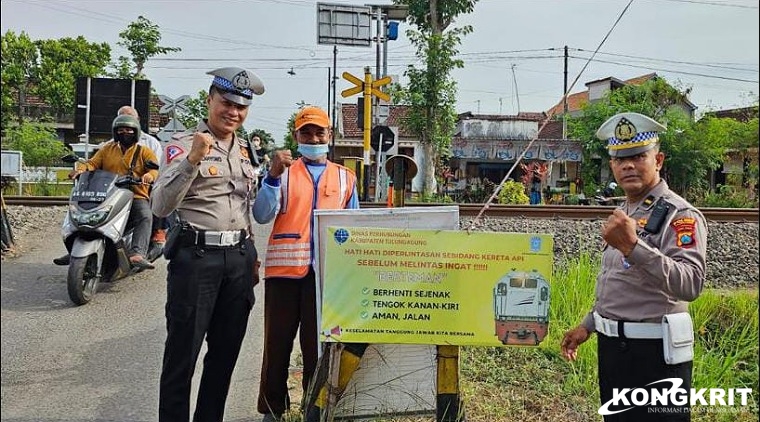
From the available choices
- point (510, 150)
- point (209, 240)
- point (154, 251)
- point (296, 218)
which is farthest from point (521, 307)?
point (510, 150)

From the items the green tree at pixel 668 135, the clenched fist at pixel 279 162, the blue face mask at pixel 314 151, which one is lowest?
the clenched fist at pixel 279 162

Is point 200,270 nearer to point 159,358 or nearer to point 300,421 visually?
point 300,421

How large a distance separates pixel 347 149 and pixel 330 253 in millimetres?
31435

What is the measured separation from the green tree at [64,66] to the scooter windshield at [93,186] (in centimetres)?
71

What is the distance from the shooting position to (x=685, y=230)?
2.61 metres

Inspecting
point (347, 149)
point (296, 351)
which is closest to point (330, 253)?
point (296, 351)

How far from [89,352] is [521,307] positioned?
3358 millimetres

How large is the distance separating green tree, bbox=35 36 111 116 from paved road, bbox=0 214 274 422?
1.31m

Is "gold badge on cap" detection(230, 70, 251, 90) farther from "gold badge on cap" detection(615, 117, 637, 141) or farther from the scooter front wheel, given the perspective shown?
the scooter front wheel

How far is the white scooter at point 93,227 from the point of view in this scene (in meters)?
5.84

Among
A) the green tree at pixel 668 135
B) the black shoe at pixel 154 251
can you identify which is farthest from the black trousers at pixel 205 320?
the green tree at pixel 668 135

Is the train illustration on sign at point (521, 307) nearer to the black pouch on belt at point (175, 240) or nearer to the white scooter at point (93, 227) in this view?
the black pouch on belt at point (175, 240)

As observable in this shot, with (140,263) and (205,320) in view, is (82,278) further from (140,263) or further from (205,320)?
(205,320)

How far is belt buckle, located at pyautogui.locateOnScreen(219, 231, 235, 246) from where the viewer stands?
3244 millimetres
